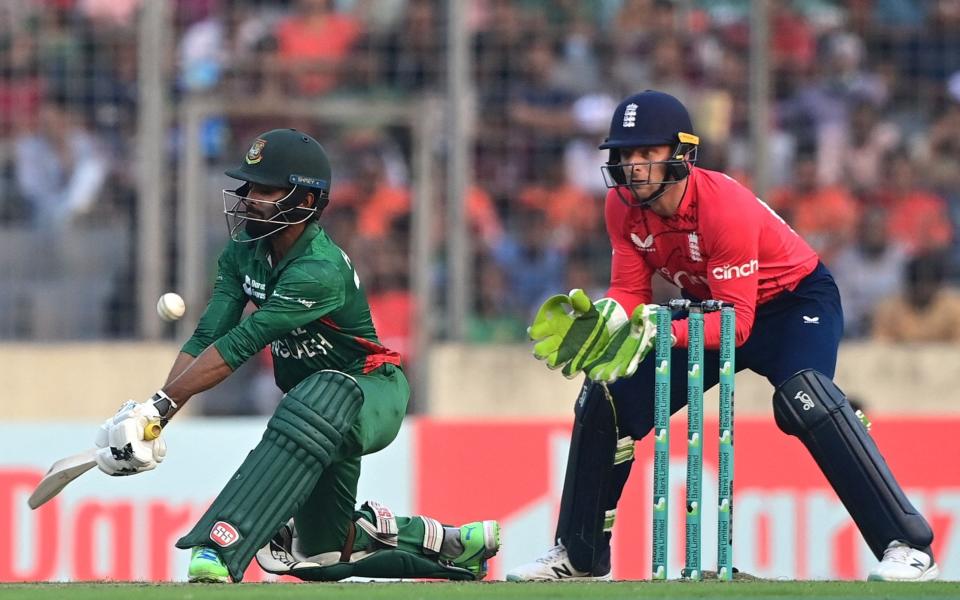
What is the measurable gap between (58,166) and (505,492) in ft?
11.5

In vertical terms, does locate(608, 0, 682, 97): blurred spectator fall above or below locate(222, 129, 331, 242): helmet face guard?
above

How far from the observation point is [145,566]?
30.9 feet

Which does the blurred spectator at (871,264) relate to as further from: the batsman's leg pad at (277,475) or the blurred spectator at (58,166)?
the batsman's leg pad at (277,475)

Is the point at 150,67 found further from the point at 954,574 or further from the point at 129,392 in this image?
the point at 954,574

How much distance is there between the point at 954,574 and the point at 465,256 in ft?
11.1

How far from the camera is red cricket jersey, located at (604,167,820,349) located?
20.7 ft

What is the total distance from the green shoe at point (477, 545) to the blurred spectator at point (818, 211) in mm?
4574

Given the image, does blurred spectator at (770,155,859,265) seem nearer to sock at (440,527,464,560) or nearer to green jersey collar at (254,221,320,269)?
sock at (440,527,464,560)

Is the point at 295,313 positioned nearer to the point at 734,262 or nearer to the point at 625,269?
the point at 625,269

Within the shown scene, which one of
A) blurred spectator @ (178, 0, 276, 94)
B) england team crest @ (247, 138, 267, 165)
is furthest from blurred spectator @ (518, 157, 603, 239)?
england team crest @ (247, 138, 267, 165)

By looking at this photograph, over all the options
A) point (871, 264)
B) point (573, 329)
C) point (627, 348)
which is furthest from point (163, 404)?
point (871, 264)

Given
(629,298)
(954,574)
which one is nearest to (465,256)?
(954,574)

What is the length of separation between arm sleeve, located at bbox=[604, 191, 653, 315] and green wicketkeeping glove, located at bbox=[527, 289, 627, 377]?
0.50 meters

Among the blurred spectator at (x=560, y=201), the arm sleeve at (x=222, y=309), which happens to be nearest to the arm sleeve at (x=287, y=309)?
the arm sleeve at (x=222, y=309)
